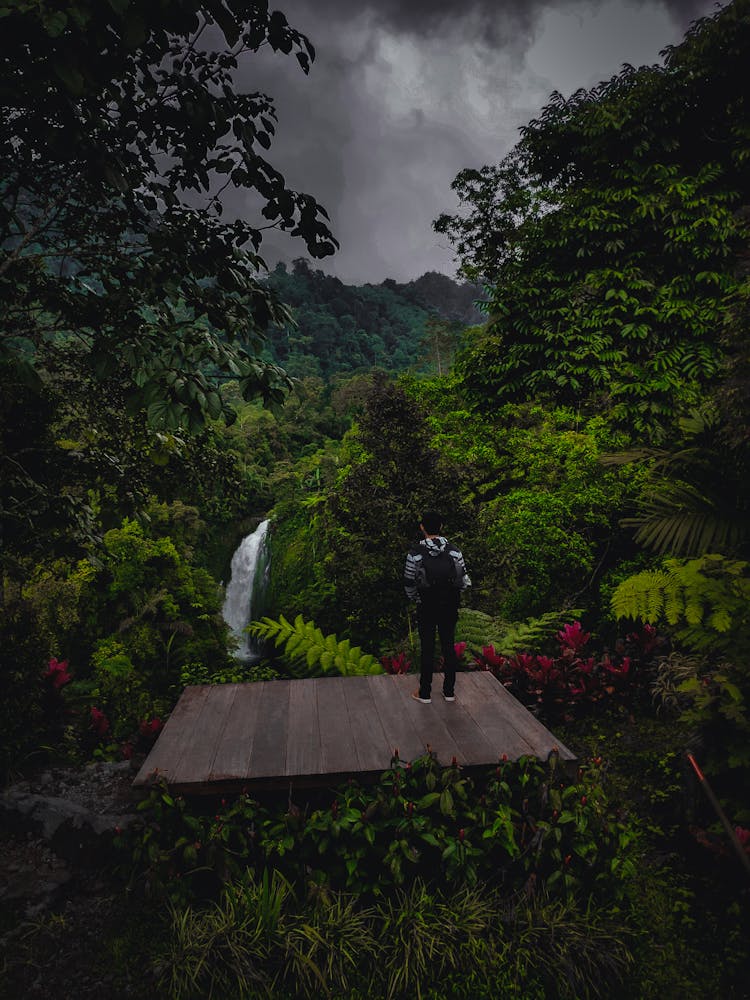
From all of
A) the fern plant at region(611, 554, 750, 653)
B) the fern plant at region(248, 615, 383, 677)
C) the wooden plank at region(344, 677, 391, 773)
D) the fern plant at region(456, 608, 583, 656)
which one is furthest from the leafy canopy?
the fern plant at region(456, 608, 583, 656)

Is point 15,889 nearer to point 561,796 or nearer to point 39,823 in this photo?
point 39,823

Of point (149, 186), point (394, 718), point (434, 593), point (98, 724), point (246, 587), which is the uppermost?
point (149, 186)

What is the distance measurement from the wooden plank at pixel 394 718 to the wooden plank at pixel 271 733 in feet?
2.51

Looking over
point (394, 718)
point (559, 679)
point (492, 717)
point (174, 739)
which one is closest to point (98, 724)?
point (174, 739)

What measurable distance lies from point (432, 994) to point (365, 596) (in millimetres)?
4545

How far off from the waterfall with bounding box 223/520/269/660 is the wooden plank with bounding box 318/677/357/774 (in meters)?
14.3

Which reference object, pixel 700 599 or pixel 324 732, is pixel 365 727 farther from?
pixel 700 599

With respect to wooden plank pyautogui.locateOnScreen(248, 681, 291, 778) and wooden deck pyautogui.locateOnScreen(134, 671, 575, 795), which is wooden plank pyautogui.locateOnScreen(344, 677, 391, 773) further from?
wooden plank pyautogui.locateOnScreen(248, 681, 291, 778)

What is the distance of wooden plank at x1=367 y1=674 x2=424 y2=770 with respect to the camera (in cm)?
368

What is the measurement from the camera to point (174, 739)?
3807mm

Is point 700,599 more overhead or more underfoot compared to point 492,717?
more overhead

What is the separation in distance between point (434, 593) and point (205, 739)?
2.11 metres

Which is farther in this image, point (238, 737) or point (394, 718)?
point (394, 718)

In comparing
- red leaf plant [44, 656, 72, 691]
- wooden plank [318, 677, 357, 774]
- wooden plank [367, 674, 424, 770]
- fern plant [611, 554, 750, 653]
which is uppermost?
fern plant [611, 554, 750, 653]
